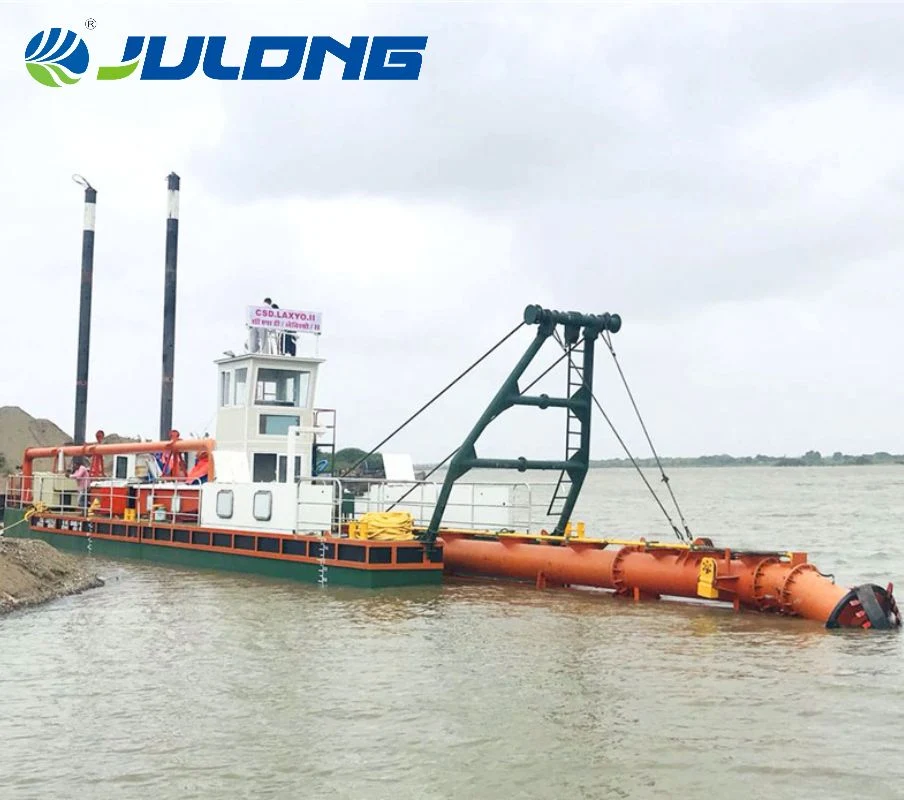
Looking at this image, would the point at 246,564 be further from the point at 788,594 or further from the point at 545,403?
the point at 788,594

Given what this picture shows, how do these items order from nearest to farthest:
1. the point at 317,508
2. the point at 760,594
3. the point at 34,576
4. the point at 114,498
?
the point at 760,594
the point at 34,576
the point at 317,508
the point at 114,498

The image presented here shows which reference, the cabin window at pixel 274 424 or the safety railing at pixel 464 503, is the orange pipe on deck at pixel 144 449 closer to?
the cabin window at pixel 274 424

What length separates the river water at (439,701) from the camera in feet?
30.3

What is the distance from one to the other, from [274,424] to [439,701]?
1595cm

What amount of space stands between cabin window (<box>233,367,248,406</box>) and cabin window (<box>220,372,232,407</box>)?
366 millimetres

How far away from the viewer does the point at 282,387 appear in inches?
1073

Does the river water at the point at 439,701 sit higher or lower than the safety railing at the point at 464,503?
lower

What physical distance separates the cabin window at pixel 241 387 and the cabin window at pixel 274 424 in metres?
0.66

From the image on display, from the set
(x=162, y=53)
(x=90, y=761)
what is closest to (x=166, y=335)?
(x=162, y=53)

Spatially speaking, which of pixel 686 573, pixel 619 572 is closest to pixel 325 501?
pixel 619 572

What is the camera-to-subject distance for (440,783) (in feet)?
29.9

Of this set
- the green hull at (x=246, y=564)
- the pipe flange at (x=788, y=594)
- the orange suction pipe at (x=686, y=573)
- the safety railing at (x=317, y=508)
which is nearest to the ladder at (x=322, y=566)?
the green hull at (x=246, y=564)

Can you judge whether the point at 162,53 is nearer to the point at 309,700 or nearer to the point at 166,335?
the point at 309,700

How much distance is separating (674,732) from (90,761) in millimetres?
5514
